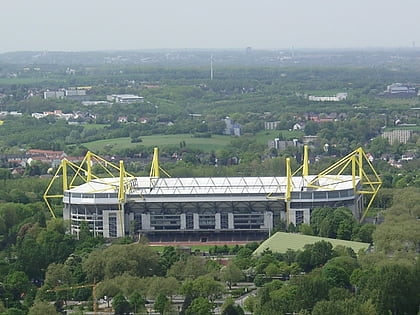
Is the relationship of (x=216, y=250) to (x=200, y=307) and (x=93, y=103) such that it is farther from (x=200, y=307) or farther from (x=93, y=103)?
(x=93, y=103)

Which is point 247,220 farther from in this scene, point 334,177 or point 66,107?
point 66,107

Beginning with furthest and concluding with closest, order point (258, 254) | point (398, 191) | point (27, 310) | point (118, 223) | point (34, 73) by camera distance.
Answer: point (34, 73), point (398, 191), point (118, 223), point (258, 254), point (27, 310)

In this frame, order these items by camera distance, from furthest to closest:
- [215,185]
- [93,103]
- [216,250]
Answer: [93,103] < [215,185] < [216,250]

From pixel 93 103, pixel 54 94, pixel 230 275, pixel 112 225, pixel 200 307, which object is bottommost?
pixel 54 94

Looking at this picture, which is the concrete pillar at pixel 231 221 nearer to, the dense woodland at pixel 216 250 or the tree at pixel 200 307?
the dense woodland at pixel 216 250

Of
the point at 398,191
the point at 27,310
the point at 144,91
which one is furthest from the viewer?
the point at 144,91

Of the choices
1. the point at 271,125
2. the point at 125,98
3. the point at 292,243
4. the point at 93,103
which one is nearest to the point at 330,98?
the point at 125,98

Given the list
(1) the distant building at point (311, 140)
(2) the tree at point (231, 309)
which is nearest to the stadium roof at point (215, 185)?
(2) the tree at point (231, 309)

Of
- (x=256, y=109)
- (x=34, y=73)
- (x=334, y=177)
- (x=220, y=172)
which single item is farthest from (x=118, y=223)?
(x=34, y=73)
